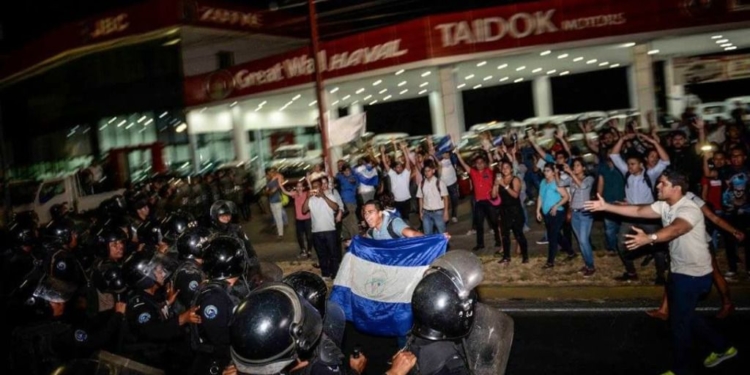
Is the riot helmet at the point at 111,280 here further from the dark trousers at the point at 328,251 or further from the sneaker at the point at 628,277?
the sneaker at the point at 628,277

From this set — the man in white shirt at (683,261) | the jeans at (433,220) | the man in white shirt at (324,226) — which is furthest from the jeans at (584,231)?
the man in white shirt at (324,226)

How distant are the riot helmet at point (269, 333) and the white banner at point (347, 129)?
1207 cm

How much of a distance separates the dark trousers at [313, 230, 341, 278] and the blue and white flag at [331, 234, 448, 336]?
351 cm

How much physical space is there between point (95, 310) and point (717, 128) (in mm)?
13006

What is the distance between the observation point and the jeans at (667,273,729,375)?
4.94 meters

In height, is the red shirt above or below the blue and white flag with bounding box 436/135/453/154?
below

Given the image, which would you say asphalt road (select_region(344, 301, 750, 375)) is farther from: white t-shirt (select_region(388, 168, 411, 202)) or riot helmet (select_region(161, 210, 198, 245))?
white t-shirt (select_region(388, 168, 411, 202))

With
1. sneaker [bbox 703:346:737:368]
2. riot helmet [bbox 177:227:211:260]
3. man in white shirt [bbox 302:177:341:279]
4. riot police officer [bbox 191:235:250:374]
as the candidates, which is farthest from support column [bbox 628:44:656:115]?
riot police officer [bbox 191:235:250:374]

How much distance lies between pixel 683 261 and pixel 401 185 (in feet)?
24.4

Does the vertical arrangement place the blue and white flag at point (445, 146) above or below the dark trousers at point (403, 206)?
above

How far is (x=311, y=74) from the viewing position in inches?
784

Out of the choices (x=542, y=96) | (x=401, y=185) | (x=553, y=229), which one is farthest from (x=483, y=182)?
(x=542, y=96)

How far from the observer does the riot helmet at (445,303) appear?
3047 mm

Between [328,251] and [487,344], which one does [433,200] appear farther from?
[487,344]
